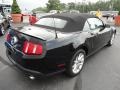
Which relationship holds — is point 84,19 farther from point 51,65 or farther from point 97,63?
point 51,65

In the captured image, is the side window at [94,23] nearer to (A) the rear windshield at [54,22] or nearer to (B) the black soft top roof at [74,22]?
(B) the black soft top roof at [74,22]

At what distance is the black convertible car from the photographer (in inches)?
122

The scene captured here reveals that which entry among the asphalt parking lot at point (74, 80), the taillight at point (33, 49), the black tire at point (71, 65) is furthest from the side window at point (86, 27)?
the taillight at point (33, 49)

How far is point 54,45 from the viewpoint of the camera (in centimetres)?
322

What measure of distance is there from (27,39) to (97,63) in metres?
2.50

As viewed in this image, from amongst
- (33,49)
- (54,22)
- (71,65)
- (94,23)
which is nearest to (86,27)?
(94,23)

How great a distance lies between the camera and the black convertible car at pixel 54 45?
310 centimetres

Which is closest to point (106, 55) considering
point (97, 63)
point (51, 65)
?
point (97, 63)

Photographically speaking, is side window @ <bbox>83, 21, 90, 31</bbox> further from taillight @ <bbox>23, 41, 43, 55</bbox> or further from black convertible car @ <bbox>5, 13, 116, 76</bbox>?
taillight @ <bbox>23, 41, 43, 55</bbox>

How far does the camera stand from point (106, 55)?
18.0ft

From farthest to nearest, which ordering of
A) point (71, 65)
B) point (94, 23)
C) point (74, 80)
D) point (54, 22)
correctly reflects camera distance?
point (94, 23)
point (54, 22)
point (74, 80)
point (71, 65)

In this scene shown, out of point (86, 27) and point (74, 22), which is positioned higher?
point (74, 22)

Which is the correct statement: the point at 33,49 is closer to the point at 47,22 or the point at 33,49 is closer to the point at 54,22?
the point at 54,22

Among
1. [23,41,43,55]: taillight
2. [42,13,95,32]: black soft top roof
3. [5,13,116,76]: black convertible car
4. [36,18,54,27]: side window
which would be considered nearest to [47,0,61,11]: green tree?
[36,18,54,27]: side window
